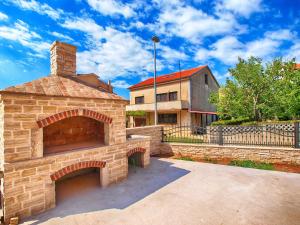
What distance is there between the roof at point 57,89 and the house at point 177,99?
14181 mm

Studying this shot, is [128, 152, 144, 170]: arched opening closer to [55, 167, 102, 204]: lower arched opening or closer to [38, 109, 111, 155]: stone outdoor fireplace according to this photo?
[55, 167, 102, 204]: lower arched opening

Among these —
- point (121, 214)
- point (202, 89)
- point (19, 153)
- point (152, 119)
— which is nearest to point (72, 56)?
point (19, 153)

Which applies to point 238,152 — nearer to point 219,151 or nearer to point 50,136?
point 219,151

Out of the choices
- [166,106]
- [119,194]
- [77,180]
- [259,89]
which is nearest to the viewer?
[119,194]

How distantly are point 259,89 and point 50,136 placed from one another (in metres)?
18.5

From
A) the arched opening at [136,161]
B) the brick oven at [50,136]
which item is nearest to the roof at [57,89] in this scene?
the brick oven at [50,136]

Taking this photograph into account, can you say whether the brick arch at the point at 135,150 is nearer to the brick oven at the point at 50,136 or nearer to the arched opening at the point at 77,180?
the brick oven at the point at 50,136

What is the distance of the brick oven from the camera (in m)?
3.93

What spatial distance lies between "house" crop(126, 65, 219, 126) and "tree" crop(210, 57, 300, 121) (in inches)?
158

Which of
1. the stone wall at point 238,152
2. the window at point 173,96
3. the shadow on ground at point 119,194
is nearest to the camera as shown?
the shadow on ground at point 119,194

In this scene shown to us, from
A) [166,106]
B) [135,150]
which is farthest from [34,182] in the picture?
[166,106]

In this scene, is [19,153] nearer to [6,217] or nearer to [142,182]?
[6,217]

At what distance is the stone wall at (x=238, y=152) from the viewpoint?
788cm

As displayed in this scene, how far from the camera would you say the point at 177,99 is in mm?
20594
